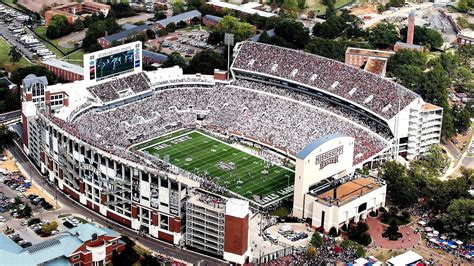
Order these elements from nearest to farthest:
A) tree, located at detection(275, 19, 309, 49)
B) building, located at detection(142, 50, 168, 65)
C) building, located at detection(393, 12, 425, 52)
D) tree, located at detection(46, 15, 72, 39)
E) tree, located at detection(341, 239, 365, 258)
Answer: tree, located at detection(341, 239, 365, 258) → building, located at detection(142, 50, 168, 65) → building, located at detection(393, 12, 425, 52) → tree, located at detection(275, 19, 309, 49) → tree, located at detection(46, 15, 72, 39)

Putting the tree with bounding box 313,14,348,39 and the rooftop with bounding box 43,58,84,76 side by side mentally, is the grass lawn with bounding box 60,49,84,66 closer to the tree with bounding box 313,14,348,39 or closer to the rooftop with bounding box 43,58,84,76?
the rooftop with bounding box 43,58,84,76

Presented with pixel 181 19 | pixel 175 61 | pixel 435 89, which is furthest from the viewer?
pixel 181 19

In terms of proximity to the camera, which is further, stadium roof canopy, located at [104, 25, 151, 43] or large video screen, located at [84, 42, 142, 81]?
stadium roof canopy, located at [104, 25, 151, 43]

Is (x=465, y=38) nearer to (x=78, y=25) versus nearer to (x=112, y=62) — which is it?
(x=78, y=25)

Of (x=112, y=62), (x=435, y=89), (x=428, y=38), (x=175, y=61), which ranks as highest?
(x=112, y=62)

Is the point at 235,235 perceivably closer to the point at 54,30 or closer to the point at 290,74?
the point at 290,74

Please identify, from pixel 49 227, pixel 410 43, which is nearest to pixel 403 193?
pixel 49 227

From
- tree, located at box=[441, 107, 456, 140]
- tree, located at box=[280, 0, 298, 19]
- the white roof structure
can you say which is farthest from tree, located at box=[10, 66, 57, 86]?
the white roof structure
